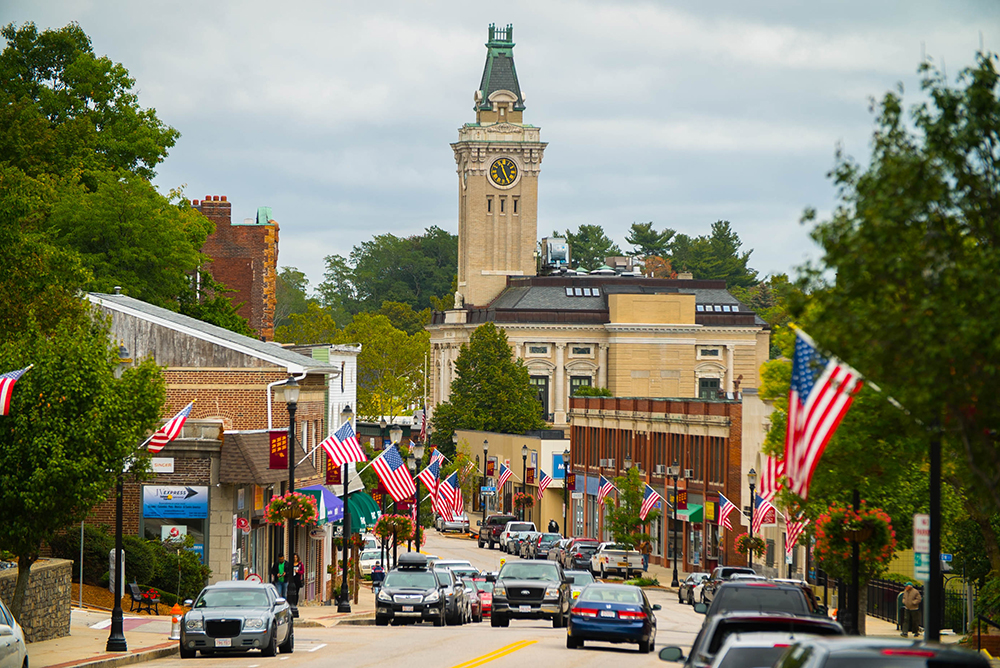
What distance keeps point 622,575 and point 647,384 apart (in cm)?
7397

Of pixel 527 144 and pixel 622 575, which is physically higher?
pixel 527 144

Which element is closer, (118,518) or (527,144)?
(118,518)

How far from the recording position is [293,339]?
142m

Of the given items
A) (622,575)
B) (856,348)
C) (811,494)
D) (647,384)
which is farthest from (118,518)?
(647,384)

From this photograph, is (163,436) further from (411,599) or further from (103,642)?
(411,599)

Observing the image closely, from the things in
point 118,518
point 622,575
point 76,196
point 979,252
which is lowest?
point 622,575

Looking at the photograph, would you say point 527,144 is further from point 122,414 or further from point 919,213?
point 919,213

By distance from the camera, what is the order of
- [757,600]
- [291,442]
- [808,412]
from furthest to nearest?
[291,442] → [757,600] → [808,412]

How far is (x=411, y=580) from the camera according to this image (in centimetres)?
3775

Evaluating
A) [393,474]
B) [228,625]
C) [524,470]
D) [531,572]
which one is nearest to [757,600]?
[228,625]

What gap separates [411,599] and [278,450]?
25.4 ft

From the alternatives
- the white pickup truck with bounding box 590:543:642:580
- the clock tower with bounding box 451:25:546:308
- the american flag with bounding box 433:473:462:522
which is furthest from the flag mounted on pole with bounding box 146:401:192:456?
the clock tower with bounding box 451:25:546:308

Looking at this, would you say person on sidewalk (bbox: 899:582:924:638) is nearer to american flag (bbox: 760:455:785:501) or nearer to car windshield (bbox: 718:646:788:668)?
american flag (bbox: 760:455:785:501)

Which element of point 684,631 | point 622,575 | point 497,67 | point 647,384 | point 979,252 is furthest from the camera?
point 497,67
